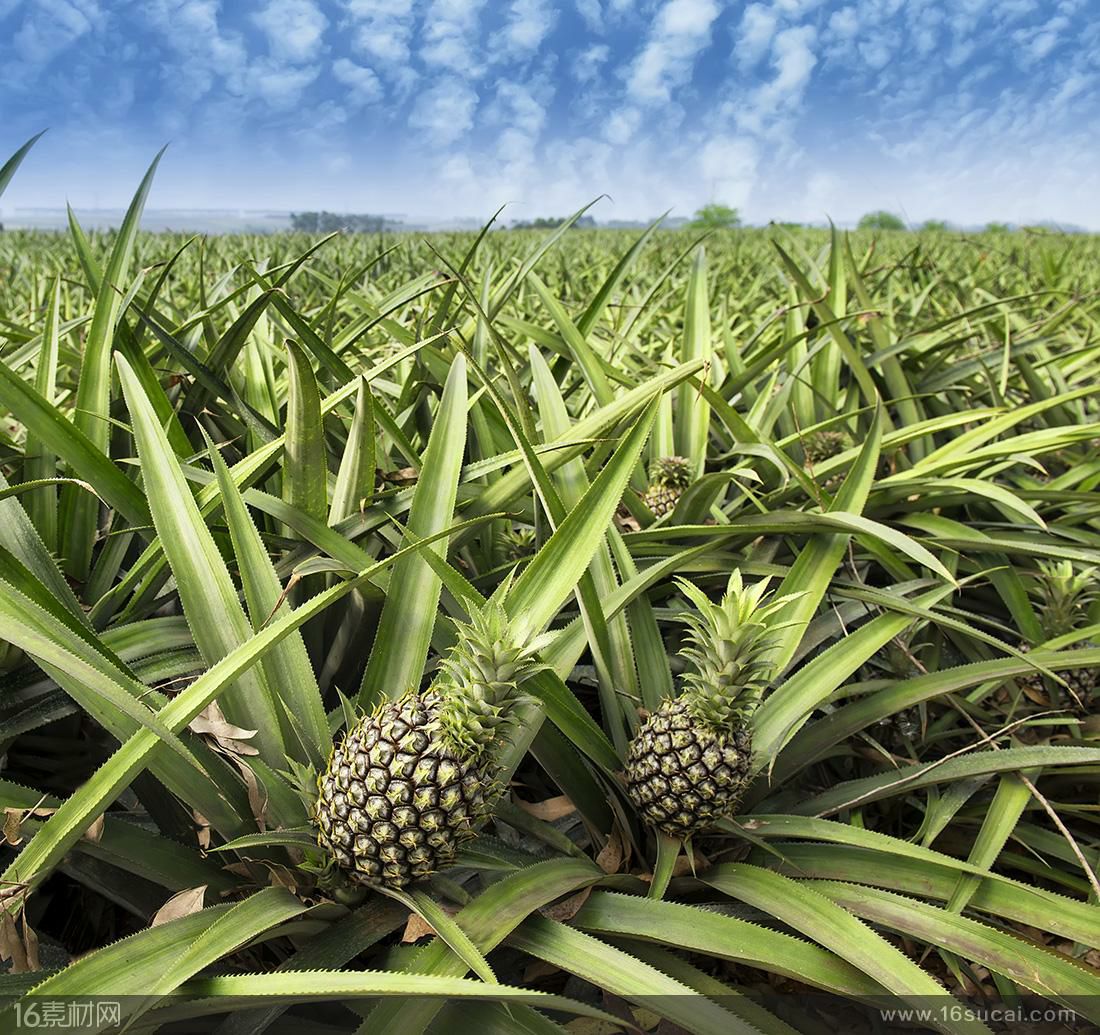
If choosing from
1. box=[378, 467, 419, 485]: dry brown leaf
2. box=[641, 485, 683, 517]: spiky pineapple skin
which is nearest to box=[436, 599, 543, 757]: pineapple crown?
box=[378, 467, 419, 485]: dry brown leaf

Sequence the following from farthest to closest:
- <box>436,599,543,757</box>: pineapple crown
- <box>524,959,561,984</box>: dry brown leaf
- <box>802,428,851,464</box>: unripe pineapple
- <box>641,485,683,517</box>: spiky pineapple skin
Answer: <box>802,428,851,464</box>: unripe pineapple
<box>641,485,683,517</box>: spiky pineapple skin
<box>524,959,561,984</box>: dry brown leaf
<box>436,599,543,757</box>: pineapple crown

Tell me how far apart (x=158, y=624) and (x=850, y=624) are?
1.24 meters

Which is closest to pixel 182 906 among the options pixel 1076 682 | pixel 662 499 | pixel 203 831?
pixel 203 831

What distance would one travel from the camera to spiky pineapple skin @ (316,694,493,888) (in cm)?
82

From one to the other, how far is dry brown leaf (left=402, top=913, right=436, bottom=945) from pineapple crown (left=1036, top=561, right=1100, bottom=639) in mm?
1368

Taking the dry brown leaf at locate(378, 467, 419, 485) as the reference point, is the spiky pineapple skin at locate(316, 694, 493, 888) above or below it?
below

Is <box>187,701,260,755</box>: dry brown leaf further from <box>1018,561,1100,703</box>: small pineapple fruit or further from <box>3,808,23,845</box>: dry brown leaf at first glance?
<box>1018,561,1100,703</box>: small pineapple fruit

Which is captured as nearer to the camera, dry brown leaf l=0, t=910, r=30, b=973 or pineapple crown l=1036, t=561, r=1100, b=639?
dry brown leaf l=0, t=910, r=30, b=973

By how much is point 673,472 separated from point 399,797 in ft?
3.91

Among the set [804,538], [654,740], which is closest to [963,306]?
[804,538]

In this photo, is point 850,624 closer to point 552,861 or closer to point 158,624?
point 552,861

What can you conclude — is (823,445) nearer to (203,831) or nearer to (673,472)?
(673,472)

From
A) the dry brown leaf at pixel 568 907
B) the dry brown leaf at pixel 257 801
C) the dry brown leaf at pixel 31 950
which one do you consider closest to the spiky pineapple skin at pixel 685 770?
the dry brown leaf at pixel 568 907

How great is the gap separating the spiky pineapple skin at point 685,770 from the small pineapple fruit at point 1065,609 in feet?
2.72
